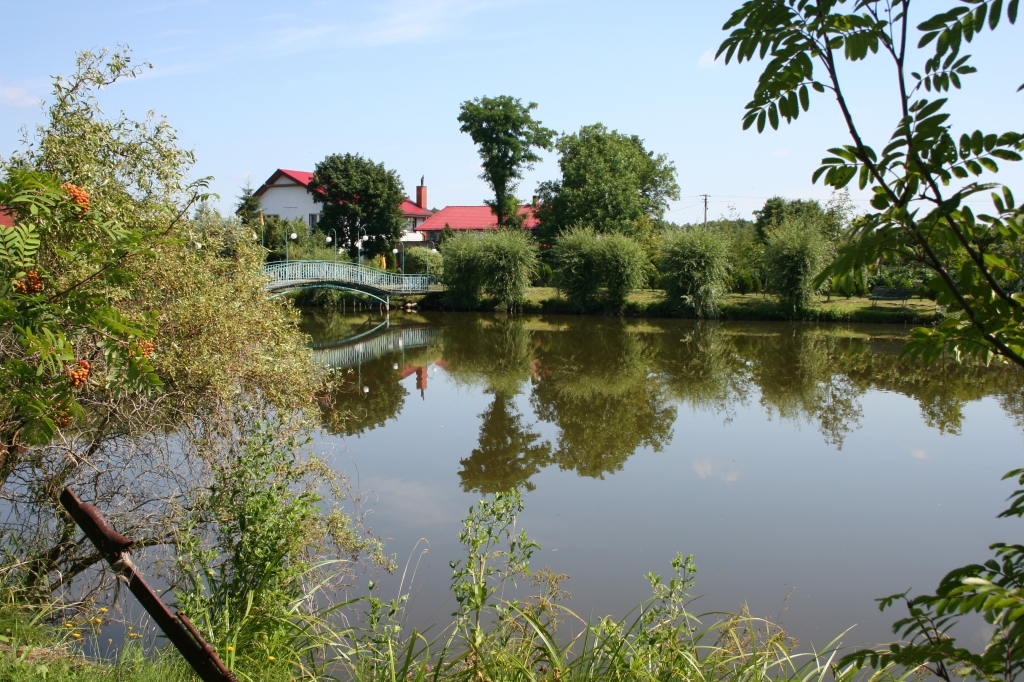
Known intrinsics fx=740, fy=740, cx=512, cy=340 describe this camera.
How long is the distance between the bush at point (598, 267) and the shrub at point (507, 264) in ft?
4.56

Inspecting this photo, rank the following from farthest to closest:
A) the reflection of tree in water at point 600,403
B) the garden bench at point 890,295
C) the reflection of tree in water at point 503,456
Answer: the garden bench at point 890,295 < the reflection of tree in water at point 600,403 < the reflection of tree in water at point 503,456

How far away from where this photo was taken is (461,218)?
5797cm

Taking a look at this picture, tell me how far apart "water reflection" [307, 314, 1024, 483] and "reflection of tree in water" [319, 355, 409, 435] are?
0.12 feet

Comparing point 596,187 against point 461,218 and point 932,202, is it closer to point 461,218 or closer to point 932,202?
point 461,218

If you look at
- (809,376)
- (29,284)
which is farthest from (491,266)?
(29,284)

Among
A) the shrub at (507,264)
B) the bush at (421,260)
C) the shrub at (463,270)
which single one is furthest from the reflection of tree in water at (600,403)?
the bush at (421,260)

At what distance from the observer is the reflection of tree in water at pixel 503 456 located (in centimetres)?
880

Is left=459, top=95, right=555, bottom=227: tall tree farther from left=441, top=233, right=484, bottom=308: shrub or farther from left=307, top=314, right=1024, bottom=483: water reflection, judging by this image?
left=307, top=314, right=1024, bottom=483: water reflection

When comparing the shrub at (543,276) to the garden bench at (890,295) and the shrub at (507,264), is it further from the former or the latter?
the garden bench at (890,295)

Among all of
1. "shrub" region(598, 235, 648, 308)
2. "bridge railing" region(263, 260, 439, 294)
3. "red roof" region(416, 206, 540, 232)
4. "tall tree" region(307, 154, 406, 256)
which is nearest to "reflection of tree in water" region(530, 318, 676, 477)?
"shrub" region(598, 235, 648, 308)

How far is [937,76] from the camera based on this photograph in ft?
5.95

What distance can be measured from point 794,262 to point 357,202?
83.9 feet

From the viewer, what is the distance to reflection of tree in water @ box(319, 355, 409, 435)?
11.0 meters

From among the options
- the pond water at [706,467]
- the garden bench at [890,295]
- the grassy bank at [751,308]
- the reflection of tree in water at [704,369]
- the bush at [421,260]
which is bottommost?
the pond water at [706,467]
